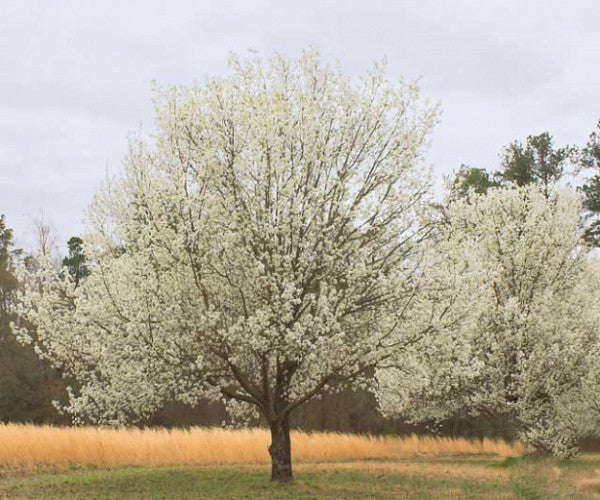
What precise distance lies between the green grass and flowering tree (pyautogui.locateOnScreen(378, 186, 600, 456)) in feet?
10.4

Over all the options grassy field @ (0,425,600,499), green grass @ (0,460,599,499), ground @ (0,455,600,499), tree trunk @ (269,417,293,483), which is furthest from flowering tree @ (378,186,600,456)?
tree trunk @ (269,417,293,483)

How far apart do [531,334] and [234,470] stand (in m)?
12.9

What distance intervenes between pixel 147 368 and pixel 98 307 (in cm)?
200

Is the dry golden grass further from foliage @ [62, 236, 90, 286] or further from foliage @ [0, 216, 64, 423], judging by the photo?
foliage @ [62, 236, 90, 286]

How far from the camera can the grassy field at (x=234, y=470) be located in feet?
63.7

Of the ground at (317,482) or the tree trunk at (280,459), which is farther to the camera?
the tree trunk at (280,459)

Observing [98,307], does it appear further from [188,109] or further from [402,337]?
[402,337]

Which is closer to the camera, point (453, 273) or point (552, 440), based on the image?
point (453, 273)

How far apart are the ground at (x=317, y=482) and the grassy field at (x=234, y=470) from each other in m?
0.03

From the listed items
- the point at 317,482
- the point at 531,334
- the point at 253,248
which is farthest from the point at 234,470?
the point at 531,334

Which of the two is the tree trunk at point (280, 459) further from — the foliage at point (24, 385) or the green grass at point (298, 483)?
the foliage at point (24, 385)

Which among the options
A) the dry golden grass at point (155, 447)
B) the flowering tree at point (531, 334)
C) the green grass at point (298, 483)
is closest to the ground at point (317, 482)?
the green grass at point (298, 483)

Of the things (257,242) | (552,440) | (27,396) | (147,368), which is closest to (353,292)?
(257,242)

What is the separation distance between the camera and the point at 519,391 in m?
28.7
